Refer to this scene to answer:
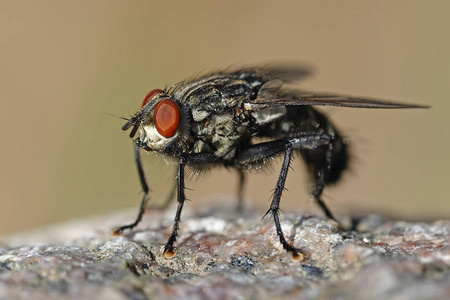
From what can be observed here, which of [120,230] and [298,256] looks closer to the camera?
[298,256]

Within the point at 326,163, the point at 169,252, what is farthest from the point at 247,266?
the point at 326,163

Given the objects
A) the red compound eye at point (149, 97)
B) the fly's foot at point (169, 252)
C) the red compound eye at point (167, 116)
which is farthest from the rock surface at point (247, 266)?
the red compound eye at point (149, 97)

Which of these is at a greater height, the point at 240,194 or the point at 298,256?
the point at 298,256

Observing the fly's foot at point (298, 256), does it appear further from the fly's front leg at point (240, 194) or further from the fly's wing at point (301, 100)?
the fly's front leg at point (240, 194)

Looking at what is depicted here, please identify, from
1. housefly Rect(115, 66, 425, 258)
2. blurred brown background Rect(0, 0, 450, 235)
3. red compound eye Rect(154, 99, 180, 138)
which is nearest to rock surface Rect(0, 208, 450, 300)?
housefly Rect(115, 66, 425, 258)

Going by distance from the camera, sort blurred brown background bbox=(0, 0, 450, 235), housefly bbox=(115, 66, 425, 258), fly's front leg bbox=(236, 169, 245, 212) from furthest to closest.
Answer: blurred brown background bbox=(0, 0, 450, 235) → fly's front leg bbox=(236, 169, 245, 212) → housefly bbox=(115, 66, 425, 258)

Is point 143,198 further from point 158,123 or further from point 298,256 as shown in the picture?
point 298,256

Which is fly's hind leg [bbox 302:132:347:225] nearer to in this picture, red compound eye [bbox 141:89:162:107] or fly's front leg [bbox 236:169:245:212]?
fly's front leg [bbox 236:169:245:212]
